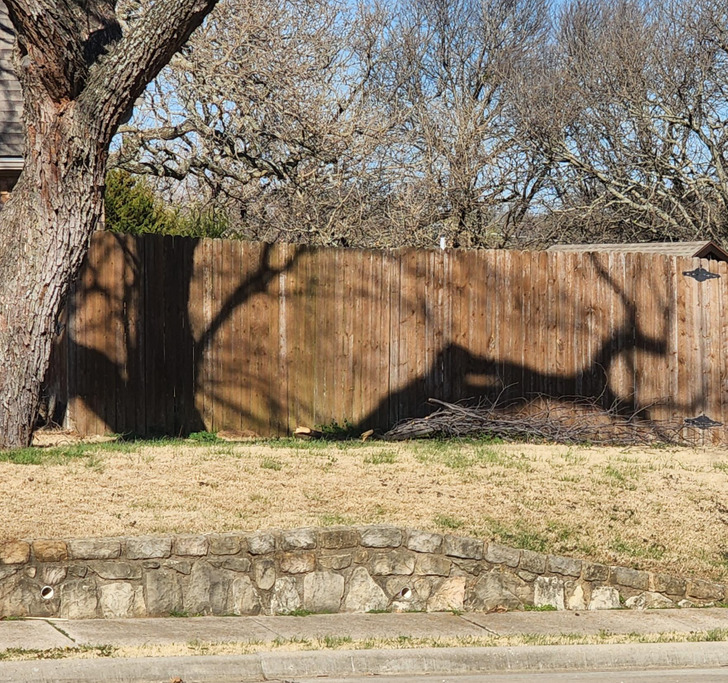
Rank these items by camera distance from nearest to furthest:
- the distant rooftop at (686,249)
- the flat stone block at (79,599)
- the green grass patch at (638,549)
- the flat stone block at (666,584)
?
1. the flat stone block at (79,599)
2. the flat stone block at (666,584)
3. the green grass patch at (638,549)
4. the distant rooftop at (686,249)

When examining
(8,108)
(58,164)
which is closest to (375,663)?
(58,164)

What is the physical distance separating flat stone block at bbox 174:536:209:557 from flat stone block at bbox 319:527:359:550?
0.83 meters

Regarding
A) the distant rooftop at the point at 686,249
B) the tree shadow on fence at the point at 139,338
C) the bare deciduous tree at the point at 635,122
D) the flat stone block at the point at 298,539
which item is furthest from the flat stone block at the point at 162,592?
the bare deciduous tree at the point at 635,122

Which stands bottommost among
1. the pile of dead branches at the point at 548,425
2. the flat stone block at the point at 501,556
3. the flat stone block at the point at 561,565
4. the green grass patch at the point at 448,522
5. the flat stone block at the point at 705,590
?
the flat stone block at the point at 705,590

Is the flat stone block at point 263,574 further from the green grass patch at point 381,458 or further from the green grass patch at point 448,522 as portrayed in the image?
the green grass patch at point 381,458

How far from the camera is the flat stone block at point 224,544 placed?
7898 mm

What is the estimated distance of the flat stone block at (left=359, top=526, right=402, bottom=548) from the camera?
324 inches

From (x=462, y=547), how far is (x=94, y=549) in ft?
8.58

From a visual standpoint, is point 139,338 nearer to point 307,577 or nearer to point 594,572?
point 307,577

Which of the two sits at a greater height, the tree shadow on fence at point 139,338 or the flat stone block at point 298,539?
the tree shadow on fence at point 139,338

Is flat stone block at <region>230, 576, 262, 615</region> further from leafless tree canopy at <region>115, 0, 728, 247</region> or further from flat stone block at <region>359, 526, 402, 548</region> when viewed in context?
leafless tree canopy at <region>115, 0, 728, 247</region>

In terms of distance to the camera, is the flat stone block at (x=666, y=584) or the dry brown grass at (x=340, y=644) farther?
the flat stone block at (x=666, y=584)

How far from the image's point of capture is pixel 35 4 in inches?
405

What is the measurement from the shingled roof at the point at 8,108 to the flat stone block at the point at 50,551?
7.94 metres
